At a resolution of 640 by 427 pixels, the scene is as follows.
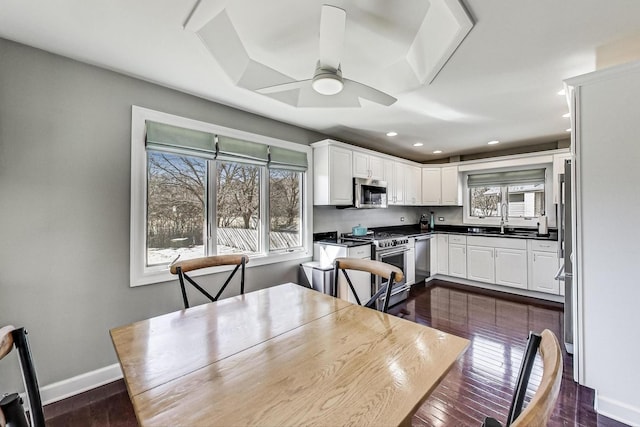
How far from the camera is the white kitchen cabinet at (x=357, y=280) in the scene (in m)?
3.34

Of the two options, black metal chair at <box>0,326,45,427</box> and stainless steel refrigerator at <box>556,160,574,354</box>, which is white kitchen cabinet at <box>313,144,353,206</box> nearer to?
stainless steel refrigerator at <box>556,160,574,354</box>

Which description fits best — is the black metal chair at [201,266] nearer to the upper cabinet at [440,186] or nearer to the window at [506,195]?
the upper cabinet at [440,186]

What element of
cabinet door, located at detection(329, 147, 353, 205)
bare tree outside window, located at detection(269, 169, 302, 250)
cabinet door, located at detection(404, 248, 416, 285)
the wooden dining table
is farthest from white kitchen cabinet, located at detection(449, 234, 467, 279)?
the wooden dining table

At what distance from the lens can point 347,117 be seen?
3.35 m

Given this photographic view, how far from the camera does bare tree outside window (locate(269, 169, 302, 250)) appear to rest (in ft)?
11.2

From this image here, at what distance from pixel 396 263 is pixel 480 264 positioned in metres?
1.57

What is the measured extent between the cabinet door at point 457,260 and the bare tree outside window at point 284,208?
113 inches

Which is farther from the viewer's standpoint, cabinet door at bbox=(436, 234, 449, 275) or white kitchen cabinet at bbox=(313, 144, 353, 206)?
cabinet door at bbox=(436, 234, 449, 275)

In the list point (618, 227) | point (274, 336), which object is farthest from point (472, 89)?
point (274, 336)

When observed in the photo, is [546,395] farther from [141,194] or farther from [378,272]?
[141,194]

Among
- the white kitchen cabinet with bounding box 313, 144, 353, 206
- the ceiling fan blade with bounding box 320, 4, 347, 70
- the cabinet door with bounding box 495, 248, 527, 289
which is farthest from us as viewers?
the cabinet door with bounding box 495, 248, 527, 289

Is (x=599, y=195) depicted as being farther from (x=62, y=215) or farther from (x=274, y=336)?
(x=62, y=215)

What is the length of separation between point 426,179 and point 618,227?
12.4ft

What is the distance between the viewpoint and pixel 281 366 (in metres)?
1.02
